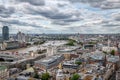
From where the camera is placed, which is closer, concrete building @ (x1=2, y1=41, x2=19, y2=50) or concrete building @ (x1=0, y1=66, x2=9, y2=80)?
concrete building @ (x1=0, y1=66, x2=9, y2=80)

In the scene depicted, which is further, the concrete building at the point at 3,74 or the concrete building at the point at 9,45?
A: the concrete building at the point at 9,45

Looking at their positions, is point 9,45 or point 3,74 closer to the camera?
point 3,74

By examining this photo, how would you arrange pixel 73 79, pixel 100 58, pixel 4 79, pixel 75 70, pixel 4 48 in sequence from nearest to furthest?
pixel 73 79 → pixel 4 79 → pixel 75 70 → pixel 100 58 → pixel 4 48

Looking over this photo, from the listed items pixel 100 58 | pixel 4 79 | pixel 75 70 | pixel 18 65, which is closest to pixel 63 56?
pixel 100 58

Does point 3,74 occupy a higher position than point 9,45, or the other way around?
point 9,45

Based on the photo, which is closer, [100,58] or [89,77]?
[89,77]

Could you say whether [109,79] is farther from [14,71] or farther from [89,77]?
[14,71]

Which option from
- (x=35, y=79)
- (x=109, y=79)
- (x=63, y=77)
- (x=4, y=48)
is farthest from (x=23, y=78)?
(x=4, y=48)

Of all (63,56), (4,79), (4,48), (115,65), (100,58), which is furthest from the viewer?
(4,48)

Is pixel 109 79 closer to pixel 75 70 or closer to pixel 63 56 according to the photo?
pixel 75 70
